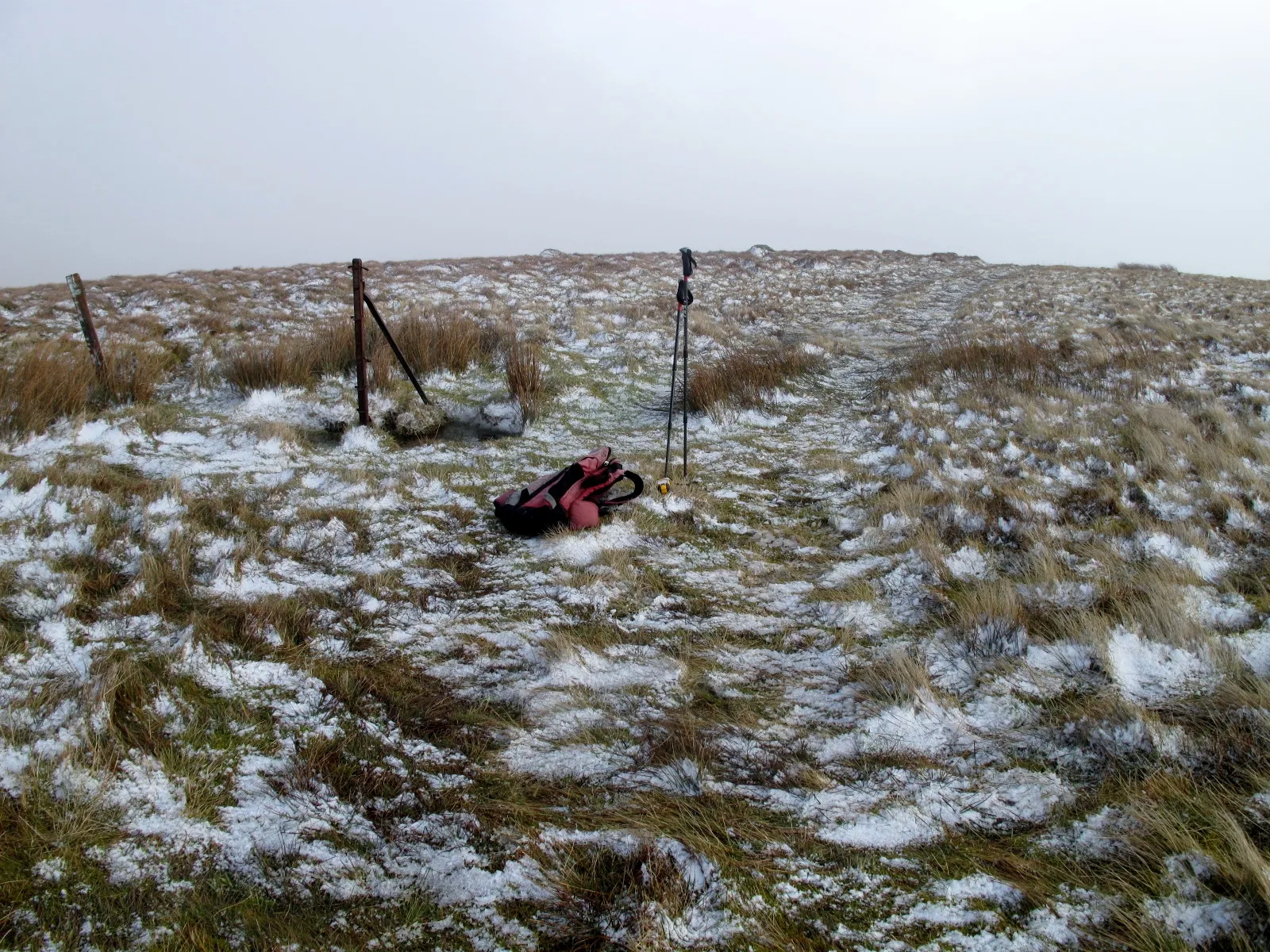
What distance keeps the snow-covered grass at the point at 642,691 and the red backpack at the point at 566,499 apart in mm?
155

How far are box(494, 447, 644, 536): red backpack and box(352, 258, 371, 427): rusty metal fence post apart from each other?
231cm

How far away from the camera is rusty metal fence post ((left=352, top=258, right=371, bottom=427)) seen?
5461mm

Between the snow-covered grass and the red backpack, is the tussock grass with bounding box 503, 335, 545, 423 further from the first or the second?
the red backpack

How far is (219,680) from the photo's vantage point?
97.7 inches

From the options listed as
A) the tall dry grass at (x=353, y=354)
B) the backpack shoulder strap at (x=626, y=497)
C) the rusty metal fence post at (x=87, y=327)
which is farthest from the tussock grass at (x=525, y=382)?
the rusty metal fence post at (x=87, y=327)

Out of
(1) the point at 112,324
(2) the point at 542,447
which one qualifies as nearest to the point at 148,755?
(2) the point at 542,447

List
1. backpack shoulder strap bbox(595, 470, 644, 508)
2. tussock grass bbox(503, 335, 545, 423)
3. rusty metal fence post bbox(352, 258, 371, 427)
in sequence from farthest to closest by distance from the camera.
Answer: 1. tussock grass bbox(503, 335, 545, 423)
2. rusty metal fence post bbox(352, 258, 371, 427)
3. backpack shoulder strap bbox(595, 470, 644, 508)

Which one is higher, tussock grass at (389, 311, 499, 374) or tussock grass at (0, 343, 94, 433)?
tussock grass at (389, 311, 499, 374)

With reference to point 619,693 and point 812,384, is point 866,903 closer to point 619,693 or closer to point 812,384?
point 619,693

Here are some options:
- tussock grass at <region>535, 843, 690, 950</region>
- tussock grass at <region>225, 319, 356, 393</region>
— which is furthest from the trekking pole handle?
tussock grass at <region>225, 319, 356, 393</region>

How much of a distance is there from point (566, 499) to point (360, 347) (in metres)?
2.82

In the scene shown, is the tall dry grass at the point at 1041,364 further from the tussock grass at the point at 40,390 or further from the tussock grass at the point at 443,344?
the tussock grass at the point at 40,390

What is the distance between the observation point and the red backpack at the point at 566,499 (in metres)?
4.02

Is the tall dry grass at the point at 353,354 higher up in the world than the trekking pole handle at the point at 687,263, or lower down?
lower down
